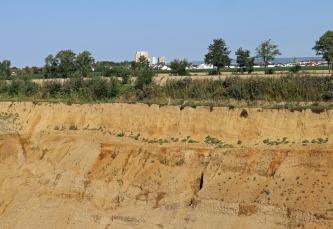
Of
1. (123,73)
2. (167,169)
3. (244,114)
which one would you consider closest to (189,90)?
(244,114)

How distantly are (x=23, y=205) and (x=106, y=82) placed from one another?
42.9 ft

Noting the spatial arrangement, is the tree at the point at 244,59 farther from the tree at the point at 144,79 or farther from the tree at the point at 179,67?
the tree at the point at 144,79

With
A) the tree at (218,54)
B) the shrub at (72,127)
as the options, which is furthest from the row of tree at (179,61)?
the shrub at (72,127)

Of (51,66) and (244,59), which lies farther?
(51,66)

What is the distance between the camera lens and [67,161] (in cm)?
4156

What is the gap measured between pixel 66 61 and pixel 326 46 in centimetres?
2930

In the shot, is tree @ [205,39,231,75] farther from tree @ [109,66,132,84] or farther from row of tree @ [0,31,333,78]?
tree @ [109,66,132,84]

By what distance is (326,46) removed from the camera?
6438 cm

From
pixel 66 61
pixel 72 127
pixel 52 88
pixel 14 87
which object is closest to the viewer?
pixel 72 127

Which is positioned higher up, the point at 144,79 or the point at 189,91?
the point at 144,79

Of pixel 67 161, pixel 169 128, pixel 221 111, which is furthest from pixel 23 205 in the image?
pixel 221 111

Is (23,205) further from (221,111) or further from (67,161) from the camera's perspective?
(221,111)

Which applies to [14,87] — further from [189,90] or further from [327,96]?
[327,96]

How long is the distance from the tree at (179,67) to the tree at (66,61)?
14087mm
